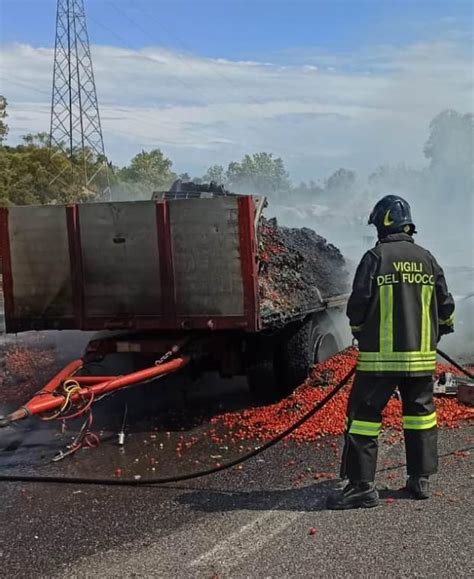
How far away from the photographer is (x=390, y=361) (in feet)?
14.0

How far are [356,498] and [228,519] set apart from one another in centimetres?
78

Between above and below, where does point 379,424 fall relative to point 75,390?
below

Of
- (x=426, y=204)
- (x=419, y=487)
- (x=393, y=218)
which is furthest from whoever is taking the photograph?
(x=426, y=204)

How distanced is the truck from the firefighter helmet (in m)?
1.43

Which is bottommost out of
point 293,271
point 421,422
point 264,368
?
point 264,368

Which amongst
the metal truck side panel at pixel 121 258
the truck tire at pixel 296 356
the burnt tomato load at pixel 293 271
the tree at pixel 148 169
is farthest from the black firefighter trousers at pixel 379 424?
the tree at pixel 148 169

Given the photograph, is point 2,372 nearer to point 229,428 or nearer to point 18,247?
point 18,247

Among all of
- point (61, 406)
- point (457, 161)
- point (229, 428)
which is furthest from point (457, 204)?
point (61, 406)

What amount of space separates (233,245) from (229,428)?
65.4 inches

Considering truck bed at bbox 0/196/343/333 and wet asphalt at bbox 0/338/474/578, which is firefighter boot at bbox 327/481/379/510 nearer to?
wet asphalt at bbox 0/338/474/578

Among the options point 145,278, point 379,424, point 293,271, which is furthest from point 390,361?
point 293,271

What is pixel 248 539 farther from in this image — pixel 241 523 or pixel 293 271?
pixel 293 271

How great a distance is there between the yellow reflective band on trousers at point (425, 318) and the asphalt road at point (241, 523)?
952 millimetres

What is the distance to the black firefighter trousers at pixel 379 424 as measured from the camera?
4.24 m
